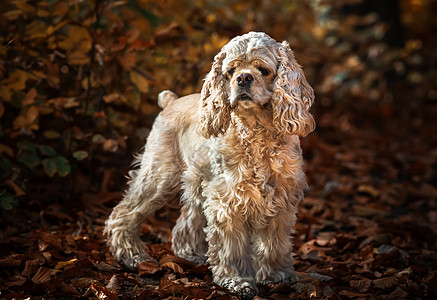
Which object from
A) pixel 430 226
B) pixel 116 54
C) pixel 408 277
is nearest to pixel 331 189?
pixel 430 226

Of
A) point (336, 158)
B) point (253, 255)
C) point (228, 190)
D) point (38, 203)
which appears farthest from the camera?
point (336, 158)

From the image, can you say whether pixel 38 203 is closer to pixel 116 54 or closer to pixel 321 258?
pixel 116 54

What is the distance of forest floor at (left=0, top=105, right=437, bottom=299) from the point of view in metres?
3.72

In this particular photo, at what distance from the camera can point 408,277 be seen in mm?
4082

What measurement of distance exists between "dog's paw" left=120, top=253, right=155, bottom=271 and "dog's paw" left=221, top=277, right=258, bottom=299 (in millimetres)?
846

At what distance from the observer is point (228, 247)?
3.76 meters

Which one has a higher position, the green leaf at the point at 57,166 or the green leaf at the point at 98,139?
the green leaf at the point at 98,139

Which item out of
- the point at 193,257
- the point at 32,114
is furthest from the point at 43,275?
the point at 32,114

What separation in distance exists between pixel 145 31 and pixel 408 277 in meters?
3.24

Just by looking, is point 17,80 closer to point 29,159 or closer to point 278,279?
point 29,159

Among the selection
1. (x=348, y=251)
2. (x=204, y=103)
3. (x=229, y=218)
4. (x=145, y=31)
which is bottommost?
(x=348, y=251)

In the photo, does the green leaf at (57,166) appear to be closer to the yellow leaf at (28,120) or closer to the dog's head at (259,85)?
the yellow leaf at (28,120)

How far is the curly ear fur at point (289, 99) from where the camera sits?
3.48 metres

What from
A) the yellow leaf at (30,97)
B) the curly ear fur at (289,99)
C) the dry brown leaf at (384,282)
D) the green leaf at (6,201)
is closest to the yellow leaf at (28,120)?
the yellow leaf at (30,97)
